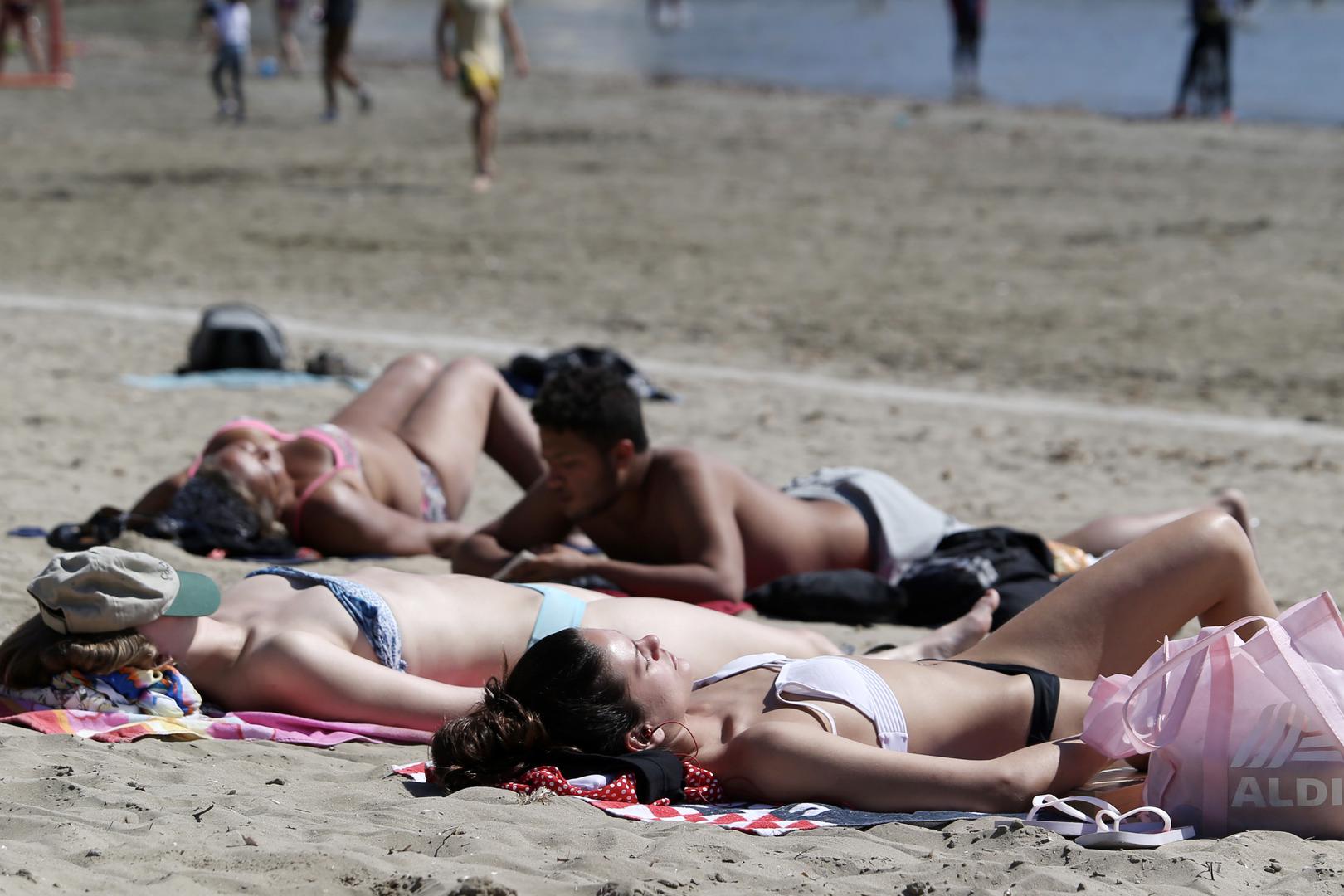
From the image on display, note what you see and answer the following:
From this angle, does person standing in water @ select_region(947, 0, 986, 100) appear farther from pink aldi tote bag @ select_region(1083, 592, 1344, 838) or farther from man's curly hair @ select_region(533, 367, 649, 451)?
pink aldi tote bag @ select_region(1083, 592, 1344, 838)

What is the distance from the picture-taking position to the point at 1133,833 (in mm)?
3092

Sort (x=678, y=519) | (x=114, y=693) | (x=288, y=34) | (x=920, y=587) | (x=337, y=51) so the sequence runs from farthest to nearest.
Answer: (x=288, y=34) < (x=337, y=51) < (x=920, y=587) < (x=678, y=519) < (x=114, y=693)

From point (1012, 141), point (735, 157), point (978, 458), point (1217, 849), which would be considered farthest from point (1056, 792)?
point (1012, 141)

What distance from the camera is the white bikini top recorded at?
11.0 ft

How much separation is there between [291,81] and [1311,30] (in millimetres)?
25334

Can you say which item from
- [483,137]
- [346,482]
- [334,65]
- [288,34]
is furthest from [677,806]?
[288,34]

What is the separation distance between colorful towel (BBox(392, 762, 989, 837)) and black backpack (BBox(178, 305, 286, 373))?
17.4 ft

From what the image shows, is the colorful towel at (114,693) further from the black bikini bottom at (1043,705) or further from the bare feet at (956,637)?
the black bikini bottom at (1043,705)

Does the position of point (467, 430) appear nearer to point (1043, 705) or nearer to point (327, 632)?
point (327, 632)

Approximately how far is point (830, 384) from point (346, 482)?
3.74 metres

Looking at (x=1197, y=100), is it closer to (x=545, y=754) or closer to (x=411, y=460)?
(x=411, y=460)

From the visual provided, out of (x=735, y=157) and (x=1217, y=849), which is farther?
(x=735, y=157)

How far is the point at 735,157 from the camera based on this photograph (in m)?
16.5

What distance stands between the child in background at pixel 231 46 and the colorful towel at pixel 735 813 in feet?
56.0
